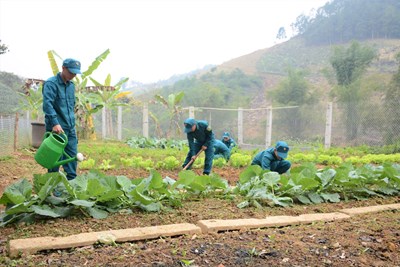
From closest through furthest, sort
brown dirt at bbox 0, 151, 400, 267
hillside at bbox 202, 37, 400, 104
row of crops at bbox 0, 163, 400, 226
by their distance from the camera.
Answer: brown dirt at bbox 0, 151, 400, 267 < row of crops at bbox 0, 163, 400, 226 < hillside at bbox 202, 37, 400, 104

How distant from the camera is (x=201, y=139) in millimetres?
6258

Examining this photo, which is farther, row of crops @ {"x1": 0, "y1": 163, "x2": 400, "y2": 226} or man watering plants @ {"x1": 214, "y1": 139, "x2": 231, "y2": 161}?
man watering plants @ {"x1": 214, "y1": 139, "x2": 231, "y2": 161}

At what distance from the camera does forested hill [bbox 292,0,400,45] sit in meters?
45.0

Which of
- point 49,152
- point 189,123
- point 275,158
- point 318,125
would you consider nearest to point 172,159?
point 189,123

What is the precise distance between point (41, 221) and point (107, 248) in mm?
737

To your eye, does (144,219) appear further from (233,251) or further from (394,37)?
(394,37)

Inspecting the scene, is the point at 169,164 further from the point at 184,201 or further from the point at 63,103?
the point at 184,201

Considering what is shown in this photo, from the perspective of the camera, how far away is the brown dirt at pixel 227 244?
2.14 m

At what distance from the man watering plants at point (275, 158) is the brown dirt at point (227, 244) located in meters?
1.98

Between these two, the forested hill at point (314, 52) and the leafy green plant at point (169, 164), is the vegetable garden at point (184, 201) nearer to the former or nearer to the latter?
the leafy green plant at point (169, 164)

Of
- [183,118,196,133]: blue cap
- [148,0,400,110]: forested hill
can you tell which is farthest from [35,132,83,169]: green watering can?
[148,0,400,110]: forested hill

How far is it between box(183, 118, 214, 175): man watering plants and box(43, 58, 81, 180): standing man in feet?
6.74

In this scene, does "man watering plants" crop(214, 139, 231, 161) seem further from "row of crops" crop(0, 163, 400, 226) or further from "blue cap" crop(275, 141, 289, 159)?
"row of crops" crop(0, 163, 400, 226)

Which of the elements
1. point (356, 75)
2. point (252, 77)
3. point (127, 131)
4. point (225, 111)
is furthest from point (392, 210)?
point (252, 77)
